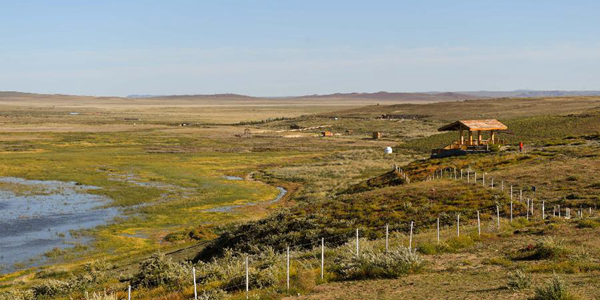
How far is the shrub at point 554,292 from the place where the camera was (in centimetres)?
1270

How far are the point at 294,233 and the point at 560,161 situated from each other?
2353 centimetres

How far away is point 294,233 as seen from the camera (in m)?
29.1

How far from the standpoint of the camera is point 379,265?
691 inches

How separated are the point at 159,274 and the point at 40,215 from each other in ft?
80.1

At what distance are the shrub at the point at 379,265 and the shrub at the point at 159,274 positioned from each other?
5.63m

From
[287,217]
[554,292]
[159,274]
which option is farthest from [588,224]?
[159,274]

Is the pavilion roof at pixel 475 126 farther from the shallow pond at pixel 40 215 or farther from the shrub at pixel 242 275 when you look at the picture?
the shrub at pixel 242 275

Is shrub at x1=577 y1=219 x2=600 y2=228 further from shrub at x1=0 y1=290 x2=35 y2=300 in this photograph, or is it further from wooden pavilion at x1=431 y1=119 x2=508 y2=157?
wooden pavilion at x1=431 y1=119 x2=508 y2=157

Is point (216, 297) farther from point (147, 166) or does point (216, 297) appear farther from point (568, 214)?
point (147, 166)

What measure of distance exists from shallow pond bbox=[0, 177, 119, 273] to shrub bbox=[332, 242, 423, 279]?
19345 mm

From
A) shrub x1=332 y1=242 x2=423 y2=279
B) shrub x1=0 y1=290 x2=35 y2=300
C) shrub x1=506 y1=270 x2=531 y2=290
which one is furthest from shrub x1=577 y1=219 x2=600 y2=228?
shrub x1=0 y1=290 x2=35 y2=300

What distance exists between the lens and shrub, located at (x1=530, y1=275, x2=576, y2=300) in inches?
500

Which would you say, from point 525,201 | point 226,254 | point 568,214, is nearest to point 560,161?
point 525,201

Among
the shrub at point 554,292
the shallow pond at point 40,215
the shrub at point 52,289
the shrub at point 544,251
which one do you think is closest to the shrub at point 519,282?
the shrub at point 554,292
